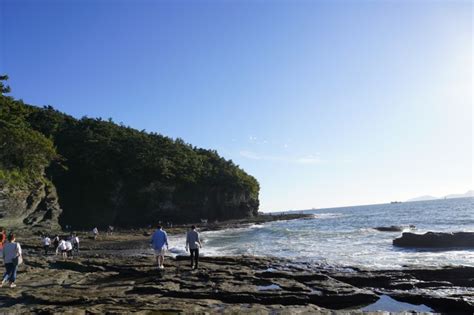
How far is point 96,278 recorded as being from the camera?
14609 millimetres

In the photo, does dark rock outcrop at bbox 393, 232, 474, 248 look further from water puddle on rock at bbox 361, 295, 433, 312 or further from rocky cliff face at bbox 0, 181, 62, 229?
rocky cliff face at bbox 0, 181, 62, 229

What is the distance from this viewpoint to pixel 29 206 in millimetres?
46125

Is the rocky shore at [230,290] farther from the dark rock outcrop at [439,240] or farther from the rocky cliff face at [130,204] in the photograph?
the rocky cliff face at [130,204]

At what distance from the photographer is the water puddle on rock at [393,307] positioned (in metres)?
11.3

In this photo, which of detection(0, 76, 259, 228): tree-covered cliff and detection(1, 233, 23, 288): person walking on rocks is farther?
detection(0, 76, 259, 228): tree-covered cliff

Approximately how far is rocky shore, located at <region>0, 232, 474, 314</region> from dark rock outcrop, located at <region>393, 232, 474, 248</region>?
13698 mm

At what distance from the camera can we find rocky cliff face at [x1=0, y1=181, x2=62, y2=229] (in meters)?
40.0

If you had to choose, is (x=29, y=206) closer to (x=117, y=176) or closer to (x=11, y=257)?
(x=117, y=176)

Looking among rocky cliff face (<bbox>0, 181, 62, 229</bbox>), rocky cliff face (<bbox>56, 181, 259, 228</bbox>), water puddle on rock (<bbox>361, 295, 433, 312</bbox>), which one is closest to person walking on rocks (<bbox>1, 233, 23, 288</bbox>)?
water puddle on rock (<bbox>361, 295, 433, 312</bbox>)

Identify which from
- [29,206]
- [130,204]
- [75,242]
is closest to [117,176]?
[130,204]

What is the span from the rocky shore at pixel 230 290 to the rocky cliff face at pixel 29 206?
2856 centimetres

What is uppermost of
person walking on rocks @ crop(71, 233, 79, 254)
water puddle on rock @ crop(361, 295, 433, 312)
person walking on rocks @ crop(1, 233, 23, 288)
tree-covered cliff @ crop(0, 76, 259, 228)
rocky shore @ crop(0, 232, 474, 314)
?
tree-covered cliff @ crop(0, 76, 259, 228)

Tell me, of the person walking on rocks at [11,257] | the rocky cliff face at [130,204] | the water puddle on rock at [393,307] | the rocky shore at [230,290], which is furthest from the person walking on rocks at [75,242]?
the rocky cliff face at [130,204]

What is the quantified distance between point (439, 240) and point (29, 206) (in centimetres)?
4522
